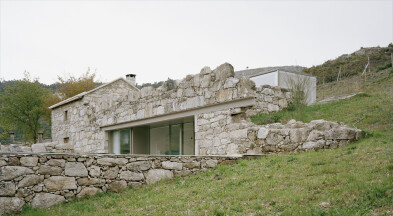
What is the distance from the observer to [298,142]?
30.5ft

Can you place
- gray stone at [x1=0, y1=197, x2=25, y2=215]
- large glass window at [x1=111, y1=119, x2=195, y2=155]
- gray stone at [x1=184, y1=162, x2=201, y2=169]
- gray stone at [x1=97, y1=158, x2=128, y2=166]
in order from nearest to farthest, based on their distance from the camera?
gray stone at [x1=0, y1=197, x2=25, y2=215]
gray stone at [x1=97, y1=158, x2=128, y2=166]
gray stone at [x1=184, y1=162, x2=201, y2=169]
large glass window at [x1=111, y1=119, x2=195, y2=155]

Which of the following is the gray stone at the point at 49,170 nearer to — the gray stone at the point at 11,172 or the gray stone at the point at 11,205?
the gray stone at the point at 11,172

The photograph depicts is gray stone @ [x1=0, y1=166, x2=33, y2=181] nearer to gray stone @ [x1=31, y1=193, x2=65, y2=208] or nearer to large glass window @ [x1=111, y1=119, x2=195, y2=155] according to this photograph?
gray stone @ [x1=31, y1=193, x2=65, y2=208]

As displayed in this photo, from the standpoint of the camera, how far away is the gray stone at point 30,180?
686 cm

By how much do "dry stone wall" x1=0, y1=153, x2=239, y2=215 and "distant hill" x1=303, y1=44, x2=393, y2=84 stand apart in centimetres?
2168

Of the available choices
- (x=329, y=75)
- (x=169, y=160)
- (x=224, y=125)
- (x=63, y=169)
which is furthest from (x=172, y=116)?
(x=329, y=75)

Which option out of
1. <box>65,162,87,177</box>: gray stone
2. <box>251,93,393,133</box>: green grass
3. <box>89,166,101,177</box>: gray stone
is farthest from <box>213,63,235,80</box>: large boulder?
<box>65,162,87,177</box>: gray stone

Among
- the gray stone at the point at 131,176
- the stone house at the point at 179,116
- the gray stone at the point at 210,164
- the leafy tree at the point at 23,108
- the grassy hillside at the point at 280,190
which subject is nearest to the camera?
the grassy hillside at the point at 280,190

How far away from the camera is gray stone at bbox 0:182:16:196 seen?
6609mm

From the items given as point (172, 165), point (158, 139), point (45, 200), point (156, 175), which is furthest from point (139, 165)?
point (158, 139)

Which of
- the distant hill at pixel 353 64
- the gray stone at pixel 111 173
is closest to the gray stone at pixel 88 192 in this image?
the gray stone at pixel 111 173

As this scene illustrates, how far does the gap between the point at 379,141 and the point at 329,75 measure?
2356 cm

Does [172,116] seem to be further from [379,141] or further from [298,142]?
[379,141]

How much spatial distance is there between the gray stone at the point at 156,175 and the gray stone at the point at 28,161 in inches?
98.8
